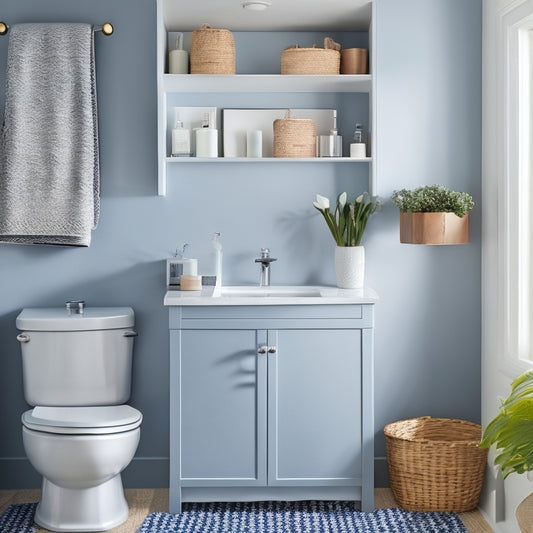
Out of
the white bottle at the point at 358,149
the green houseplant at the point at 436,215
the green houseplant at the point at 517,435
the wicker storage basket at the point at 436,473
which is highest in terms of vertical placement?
the white bottle at the point at 358,149

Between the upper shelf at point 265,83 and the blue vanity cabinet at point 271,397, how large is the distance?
0.94 m

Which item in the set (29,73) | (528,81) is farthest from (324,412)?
(29,73)

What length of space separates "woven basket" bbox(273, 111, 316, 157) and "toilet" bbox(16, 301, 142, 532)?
93cm

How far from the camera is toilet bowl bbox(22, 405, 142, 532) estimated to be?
2725 millimetres

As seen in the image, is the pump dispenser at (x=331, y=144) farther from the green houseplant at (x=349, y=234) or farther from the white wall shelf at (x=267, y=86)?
the green houseplant at (x=349, y=234)

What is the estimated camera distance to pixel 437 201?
3035 millimetres

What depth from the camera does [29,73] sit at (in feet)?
10.1

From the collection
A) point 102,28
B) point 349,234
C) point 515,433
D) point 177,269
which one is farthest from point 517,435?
point 102,28

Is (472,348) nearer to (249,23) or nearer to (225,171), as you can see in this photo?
(225,171)

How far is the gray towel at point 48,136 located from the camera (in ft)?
10.0

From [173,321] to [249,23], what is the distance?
130 cm

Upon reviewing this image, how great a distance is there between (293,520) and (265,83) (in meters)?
1.76

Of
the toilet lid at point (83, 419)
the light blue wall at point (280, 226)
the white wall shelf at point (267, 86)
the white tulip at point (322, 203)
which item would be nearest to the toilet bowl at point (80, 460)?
the toilet lid at point (83, 419)

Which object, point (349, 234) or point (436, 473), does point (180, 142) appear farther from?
point (436, 473)
